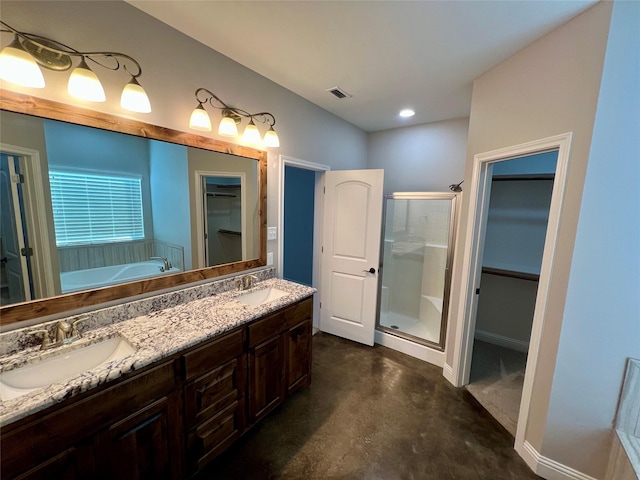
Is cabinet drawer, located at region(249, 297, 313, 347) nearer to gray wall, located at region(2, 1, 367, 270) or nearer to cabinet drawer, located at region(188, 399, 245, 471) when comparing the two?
cabinet drawer, located at region(188, 399, 245, 471)

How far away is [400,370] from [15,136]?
314 cm

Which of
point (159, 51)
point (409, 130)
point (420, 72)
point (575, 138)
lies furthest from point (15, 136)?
point (409, 130)

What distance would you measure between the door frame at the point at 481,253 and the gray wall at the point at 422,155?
0.98 m

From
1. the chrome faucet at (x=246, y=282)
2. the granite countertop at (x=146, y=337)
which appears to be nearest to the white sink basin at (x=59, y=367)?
the granite countertop at (x=146, y=337)

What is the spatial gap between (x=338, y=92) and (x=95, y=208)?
206cm

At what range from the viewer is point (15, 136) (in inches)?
47.3

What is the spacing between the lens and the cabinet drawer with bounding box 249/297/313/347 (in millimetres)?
1747

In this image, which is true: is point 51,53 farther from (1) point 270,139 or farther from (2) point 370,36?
(2) point 370,36

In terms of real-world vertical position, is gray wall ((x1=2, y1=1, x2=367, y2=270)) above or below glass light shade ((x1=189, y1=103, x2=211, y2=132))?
above

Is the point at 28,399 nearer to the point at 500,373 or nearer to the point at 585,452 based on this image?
the point at 585,452

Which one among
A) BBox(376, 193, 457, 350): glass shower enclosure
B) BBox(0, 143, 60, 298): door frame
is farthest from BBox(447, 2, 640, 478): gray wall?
BBox(0, 143, 60, 298): door frame

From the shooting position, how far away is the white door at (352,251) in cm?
289

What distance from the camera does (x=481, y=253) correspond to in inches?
88.0

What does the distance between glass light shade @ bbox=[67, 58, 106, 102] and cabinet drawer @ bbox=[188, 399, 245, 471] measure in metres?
1.78
